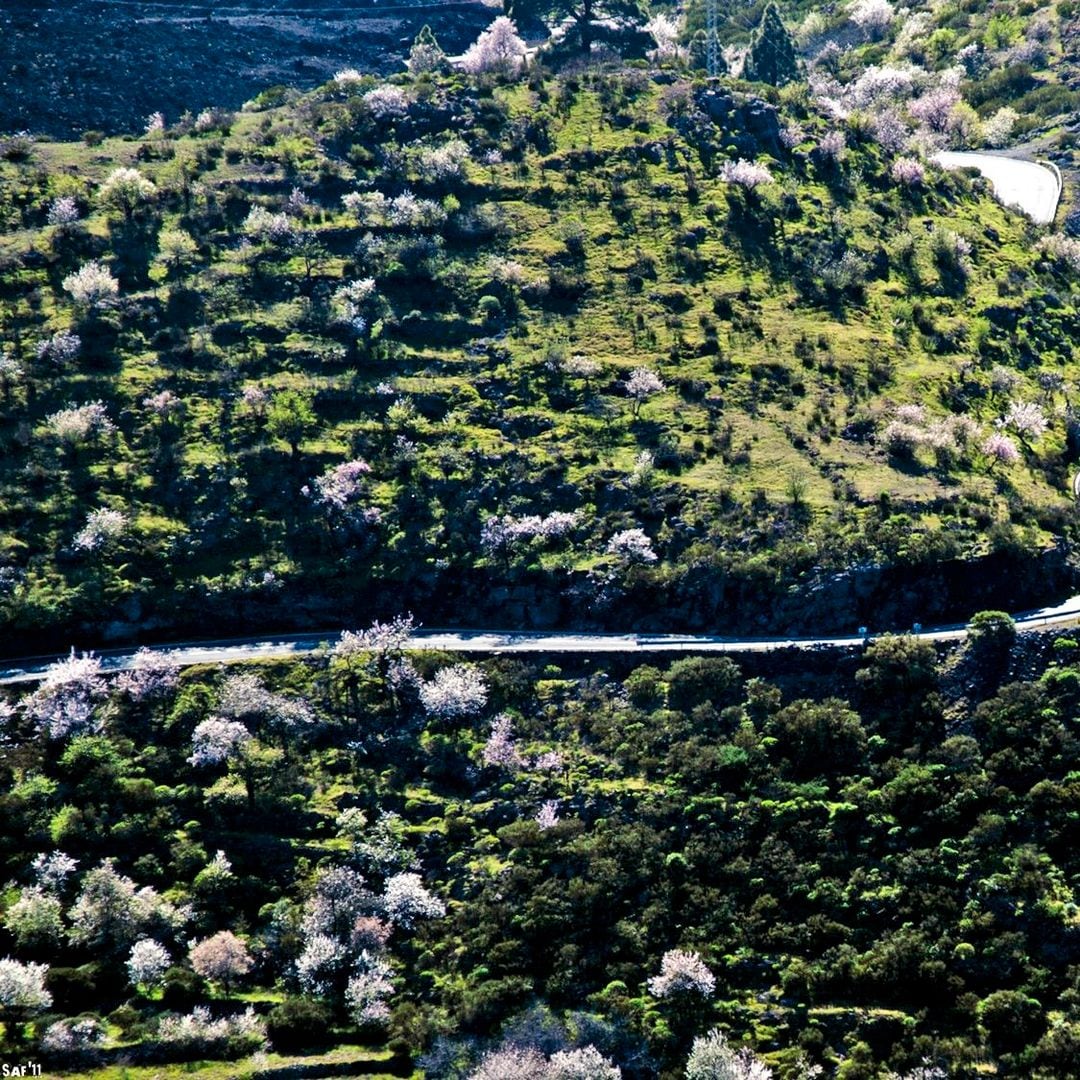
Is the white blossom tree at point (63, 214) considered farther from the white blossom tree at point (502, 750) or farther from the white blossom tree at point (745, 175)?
the white blossom tree at point (502, 750)

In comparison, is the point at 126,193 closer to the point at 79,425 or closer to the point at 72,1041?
the point at 79,425

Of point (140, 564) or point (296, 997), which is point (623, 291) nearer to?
point (140, 564)

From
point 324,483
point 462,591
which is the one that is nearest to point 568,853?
point 462,591

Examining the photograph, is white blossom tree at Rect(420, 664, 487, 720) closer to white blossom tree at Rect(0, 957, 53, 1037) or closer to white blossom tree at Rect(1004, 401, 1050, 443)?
white blossom tree at Rect(0, 957, 53, 1037)

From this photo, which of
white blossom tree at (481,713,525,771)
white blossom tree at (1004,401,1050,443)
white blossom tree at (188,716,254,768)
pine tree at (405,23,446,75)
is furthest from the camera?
pine tree at (405,23,446,75)

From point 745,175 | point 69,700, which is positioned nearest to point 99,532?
point 69,700

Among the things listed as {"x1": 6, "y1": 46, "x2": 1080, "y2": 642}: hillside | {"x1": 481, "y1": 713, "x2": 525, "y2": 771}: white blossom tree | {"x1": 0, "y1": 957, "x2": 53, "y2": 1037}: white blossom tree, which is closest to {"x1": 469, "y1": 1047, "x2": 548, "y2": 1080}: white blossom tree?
{"x1": 481, "y1": 713, "x2": 525, "y2": 771}: white blossom tree
